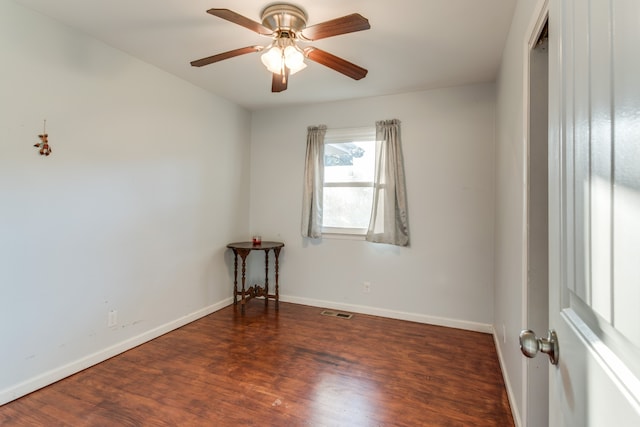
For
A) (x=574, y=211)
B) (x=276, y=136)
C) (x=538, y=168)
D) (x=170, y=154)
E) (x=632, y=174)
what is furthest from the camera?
(x=276, y=136)

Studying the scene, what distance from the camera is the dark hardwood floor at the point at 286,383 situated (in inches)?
73.2

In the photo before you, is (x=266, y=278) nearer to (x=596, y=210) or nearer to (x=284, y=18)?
(x=284, y=18)

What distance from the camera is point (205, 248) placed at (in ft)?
11.6

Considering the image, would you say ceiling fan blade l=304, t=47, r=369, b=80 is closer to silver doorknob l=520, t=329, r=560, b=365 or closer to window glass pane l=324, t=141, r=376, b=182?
window glass pane l=324, t=141, r=376, b=182

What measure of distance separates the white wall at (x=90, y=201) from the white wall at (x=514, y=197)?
2.86 meters

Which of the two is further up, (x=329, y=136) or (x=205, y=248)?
(x=329, y=136)

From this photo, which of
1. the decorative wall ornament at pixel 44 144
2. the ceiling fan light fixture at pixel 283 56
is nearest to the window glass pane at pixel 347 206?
the ceiling fan light fixture at pixel 283 56

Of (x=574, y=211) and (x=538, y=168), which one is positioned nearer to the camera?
(x=574, y=211)

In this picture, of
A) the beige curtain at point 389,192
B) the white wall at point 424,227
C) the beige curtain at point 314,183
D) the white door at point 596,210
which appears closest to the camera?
the white door at point 596,210

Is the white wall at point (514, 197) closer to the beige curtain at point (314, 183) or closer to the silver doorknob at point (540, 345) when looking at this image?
the silver doorknob at point (540, 345)

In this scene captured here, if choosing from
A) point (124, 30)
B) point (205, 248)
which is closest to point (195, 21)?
point (124, 30)

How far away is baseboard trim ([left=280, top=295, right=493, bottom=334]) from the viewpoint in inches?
127

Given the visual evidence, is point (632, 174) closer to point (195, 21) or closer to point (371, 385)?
point (371, 385)

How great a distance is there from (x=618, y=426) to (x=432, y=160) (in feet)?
10.4
